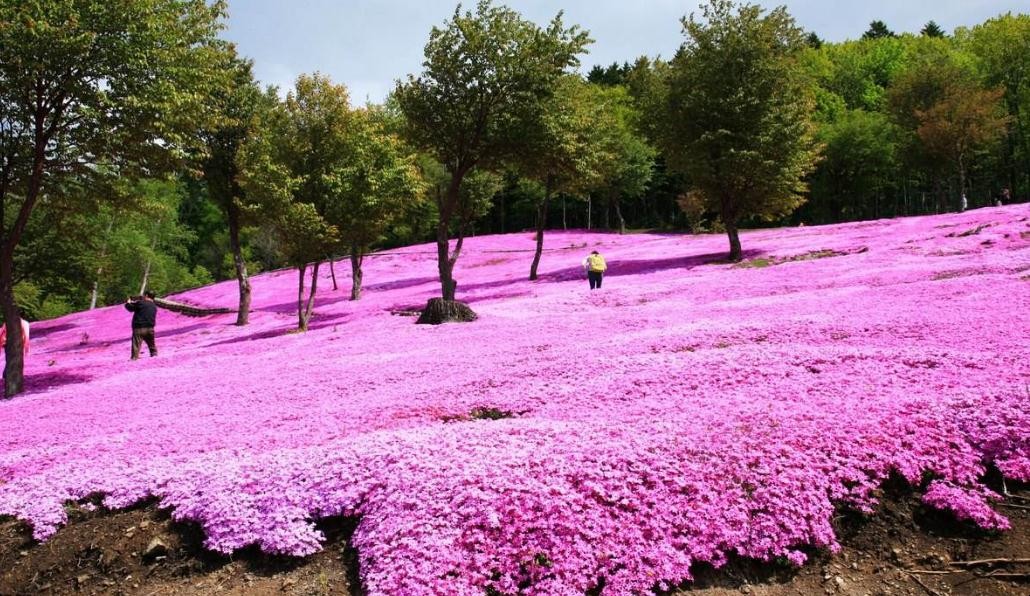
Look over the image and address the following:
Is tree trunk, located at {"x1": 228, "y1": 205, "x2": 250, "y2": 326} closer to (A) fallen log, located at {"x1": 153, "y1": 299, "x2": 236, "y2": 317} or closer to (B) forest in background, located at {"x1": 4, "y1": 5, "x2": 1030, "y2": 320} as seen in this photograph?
(B) forest in background, located at {"x1": 4, "y1": 5, "x2": 1030, "y2": 320}

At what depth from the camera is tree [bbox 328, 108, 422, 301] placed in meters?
24.9

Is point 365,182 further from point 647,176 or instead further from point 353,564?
point 647,176

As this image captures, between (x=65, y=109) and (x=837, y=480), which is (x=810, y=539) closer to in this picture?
(x=837, y=480)

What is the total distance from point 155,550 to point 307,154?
22.4 meters

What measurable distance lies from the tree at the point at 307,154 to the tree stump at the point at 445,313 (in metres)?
6.12

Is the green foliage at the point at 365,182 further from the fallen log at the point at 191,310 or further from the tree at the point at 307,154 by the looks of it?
the fallen log at the point at 191,310

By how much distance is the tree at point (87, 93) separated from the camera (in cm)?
1285

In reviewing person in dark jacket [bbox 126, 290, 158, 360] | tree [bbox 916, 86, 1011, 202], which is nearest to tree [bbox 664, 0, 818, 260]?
person in dark jacket [bbox 126, 290, 158, 360]

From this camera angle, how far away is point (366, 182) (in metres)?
25.0

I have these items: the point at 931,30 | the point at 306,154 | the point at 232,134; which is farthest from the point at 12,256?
the point at 931,30

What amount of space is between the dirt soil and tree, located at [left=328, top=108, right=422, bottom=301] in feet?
66.1

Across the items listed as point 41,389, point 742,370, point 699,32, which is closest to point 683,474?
point 742,370

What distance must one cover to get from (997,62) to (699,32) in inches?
2481

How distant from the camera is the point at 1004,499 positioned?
5.18 metres
